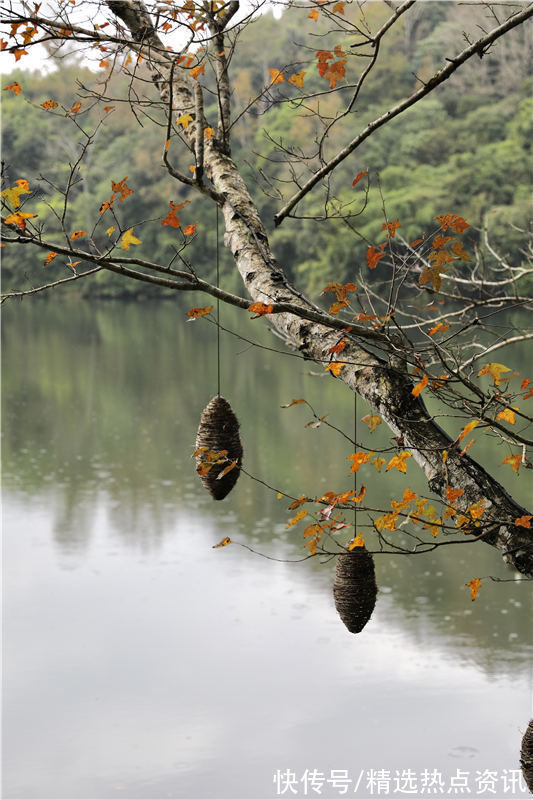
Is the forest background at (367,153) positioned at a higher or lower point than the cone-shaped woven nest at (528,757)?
higher

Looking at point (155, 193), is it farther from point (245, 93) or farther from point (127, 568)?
point (127, 568)

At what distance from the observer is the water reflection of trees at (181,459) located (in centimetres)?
762

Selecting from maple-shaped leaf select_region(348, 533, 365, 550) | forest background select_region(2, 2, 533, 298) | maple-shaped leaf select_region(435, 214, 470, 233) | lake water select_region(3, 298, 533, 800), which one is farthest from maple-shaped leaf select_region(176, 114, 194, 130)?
forest background select_region(2, 2, 533, 298)

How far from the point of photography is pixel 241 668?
22.9ft

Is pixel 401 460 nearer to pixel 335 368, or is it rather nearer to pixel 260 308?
pixel 335 368

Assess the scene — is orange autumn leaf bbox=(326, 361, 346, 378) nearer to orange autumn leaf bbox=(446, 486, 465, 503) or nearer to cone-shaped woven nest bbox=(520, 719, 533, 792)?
orange autumn leaf bbox=(446, 486, 465, 503)

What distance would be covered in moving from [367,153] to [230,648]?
58.9 ft

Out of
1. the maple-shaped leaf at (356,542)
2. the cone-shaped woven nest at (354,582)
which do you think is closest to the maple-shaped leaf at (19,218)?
the maple-shaped leaf at (356,542)

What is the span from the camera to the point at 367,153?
76.3ft

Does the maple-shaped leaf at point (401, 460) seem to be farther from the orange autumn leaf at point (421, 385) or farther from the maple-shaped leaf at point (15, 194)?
the maple-shaped leaf at point (15, 194)

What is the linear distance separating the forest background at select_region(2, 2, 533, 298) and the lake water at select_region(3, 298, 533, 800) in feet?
25.5

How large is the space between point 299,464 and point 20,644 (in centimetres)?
458

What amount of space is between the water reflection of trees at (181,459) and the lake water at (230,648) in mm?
33

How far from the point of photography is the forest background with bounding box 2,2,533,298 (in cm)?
2095
